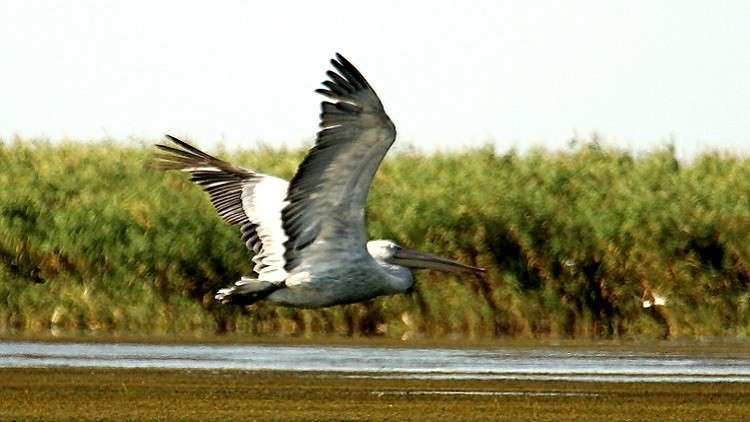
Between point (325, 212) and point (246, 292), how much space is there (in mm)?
927

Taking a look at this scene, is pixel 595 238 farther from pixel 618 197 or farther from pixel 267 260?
pixel 267 260

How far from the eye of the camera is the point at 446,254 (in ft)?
70.1

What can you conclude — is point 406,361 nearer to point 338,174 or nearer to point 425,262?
point 425,262

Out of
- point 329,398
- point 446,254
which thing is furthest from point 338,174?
point 446,254

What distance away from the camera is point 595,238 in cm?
2169

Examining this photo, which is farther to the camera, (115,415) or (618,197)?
(618,197)

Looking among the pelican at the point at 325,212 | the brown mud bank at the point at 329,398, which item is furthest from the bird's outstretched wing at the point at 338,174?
the brown mud bank at the point at 329,398

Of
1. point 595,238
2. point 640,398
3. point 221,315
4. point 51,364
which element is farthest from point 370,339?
point 640,398

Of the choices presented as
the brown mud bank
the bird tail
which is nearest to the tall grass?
the brown mud bank

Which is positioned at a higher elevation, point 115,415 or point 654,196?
point 654,196

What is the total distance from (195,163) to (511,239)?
6805mm

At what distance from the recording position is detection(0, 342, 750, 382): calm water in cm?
1614

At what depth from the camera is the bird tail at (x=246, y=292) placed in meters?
14.3

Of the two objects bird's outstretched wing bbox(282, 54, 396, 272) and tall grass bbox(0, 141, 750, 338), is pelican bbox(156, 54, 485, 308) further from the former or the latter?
tall grass bbox(0, 141, 750, 338)
